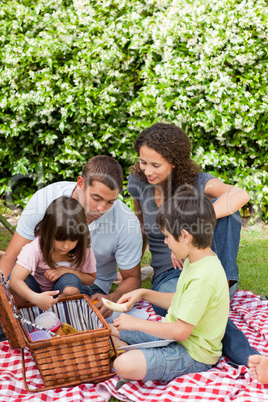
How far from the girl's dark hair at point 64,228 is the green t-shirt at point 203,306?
0.69 m

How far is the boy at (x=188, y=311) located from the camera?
7.55 ft

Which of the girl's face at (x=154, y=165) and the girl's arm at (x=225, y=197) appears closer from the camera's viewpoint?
the girl's arm at (x=225, y=197)

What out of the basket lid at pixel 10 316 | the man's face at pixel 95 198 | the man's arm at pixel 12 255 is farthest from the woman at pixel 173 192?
the basket lid at pixel 10 316

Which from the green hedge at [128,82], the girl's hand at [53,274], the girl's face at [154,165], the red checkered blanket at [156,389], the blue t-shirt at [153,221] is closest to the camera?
the red checkered blanket at [156,389]

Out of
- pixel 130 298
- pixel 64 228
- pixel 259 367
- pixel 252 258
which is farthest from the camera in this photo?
pixel 252 258

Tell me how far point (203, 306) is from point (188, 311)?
82mm

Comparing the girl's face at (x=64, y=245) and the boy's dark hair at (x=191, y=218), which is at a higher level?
the boy's dark hair at (x=191, y=218)

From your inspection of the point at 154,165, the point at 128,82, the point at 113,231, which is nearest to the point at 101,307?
the point at 113,231

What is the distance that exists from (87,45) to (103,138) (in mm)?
1025

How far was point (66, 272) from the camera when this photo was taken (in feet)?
9.69

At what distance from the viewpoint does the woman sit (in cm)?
310

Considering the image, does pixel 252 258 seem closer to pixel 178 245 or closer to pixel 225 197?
pixel 225 197

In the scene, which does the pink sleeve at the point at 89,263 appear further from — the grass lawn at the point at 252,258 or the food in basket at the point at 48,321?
the grass lawn at the point at 252,258

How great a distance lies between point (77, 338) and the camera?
232 centimetres
